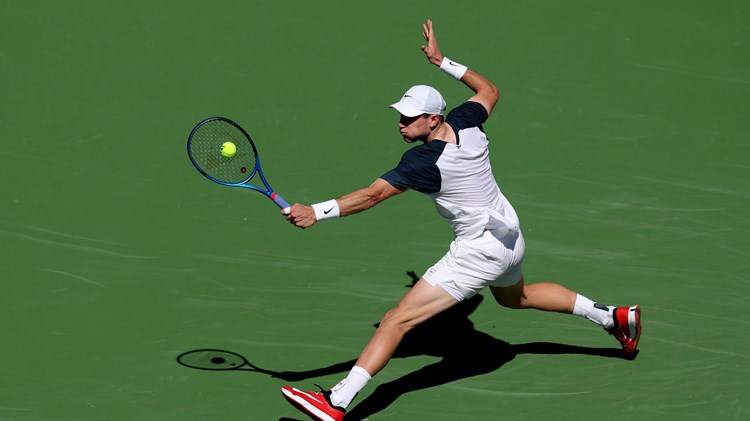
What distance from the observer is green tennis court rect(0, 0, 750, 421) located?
8.46 m

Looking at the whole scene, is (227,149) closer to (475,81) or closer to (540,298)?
(475,81)

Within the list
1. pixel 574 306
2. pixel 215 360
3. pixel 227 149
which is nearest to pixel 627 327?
pixel 574 306

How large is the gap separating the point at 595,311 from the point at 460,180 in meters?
1.38

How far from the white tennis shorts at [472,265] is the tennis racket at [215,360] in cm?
136

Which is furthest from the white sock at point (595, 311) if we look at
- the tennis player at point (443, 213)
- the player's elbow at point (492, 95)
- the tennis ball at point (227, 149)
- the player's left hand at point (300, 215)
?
the tennis ball at point (227, 149)

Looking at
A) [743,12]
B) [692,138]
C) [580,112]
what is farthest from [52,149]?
[743,12]

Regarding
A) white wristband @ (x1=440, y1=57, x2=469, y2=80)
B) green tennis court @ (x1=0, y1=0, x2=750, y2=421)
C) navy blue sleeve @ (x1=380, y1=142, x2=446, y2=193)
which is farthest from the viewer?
white wristband @ (x1=440, y1=57, x2=469, y2=80)

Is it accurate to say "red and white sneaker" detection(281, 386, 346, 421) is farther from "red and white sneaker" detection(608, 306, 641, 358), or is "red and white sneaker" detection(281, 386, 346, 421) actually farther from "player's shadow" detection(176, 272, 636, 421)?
"red and white sneaker" detection(608, 306, 641, 358)

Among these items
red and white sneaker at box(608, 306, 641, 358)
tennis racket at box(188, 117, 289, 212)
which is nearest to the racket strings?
tennis racket at box(188, 117, 289, 212)

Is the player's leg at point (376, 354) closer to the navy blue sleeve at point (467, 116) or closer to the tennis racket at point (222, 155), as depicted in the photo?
the navy blue sleeve at point (467, 116)

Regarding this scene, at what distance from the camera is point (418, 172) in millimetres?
7953

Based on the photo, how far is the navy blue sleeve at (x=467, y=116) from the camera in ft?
27.4

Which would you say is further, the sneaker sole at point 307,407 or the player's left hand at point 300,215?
the player's left hand at point 300,215

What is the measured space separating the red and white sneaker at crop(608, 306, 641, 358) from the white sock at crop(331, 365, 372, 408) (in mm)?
1866
